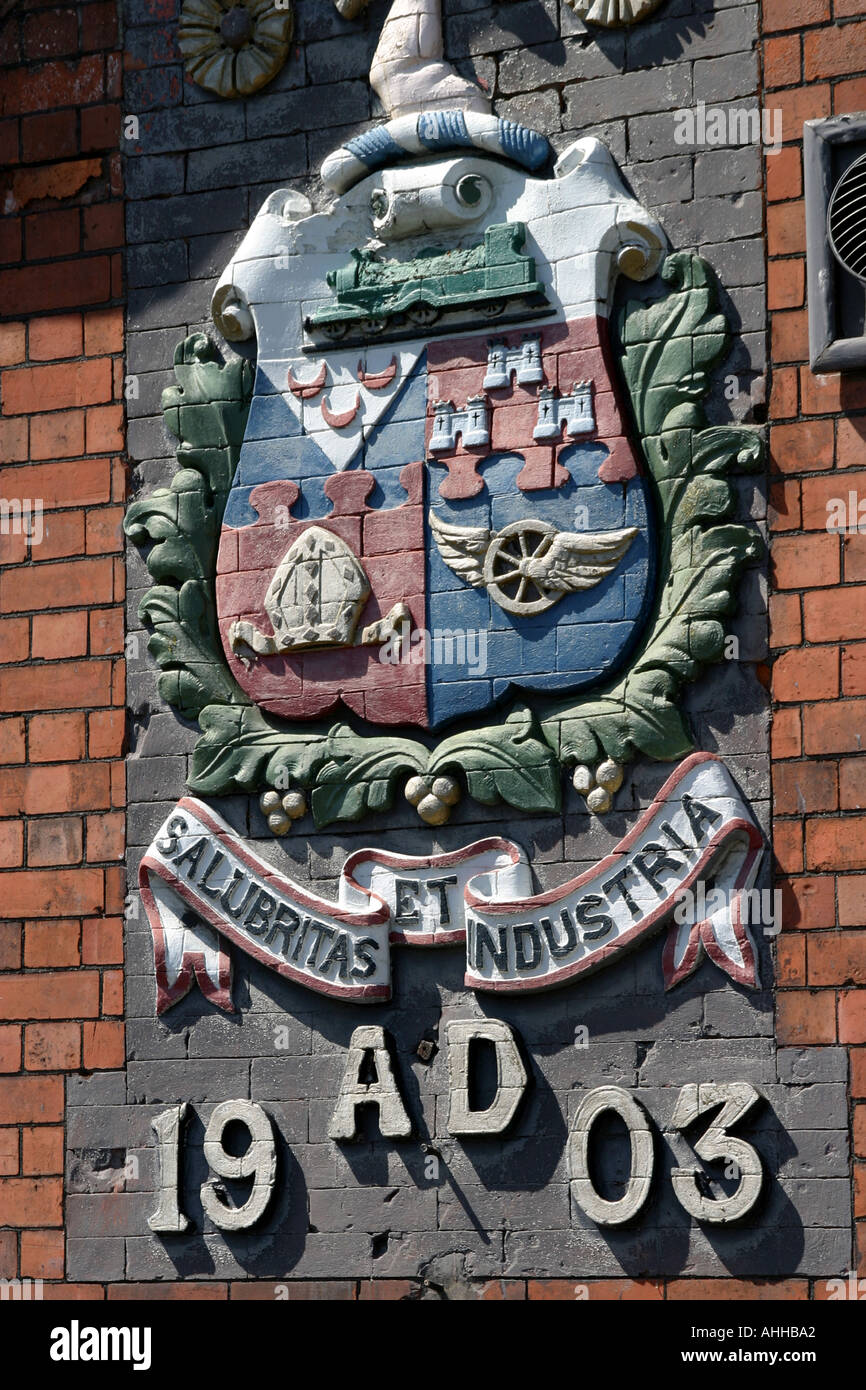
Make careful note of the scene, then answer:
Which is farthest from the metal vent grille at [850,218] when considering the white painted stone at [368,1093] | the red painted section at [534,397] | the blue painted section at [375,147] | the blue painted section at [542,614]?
the white painted stone at [368,1093]

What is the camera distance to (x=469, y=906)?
731cm

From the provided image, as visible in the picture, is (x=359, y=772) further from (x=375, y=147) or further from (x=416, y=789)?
(x=375, y=147)

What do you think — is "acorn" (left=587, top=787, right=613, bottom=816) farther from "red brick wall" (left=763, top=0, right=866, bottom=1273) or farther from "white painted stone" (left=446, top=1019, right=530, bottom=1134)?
"white painted stone" (left=446, top=1019, right=530, bottom=1134)

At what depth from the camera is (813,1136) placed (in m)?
6.82

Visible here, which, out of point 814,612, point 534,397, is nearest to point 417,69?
point 534,397

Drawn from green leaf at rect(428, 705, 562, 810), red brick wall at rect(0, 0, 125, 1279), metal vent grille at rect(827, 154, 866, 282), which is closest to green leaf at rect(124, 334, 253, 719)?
red brick wall at rect(0, 0, 125, 1279)

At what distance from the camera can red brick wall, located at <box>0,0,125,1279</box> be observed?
785 centimetres

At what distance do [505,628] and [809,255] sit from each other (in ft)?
4.89

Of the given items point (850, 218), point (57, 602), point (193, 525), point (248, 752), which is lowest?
point (248, 752)

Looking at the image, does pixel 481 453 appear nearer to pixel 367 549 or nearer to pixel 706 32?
pixel 367 549

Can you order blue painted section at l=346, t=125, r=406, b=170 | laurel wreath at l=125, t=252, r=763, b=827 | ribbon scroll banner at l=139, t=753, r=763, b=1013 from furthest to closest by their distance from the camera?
1. blue painted section at l=346, t=125, r=406, b=170
2. laurel wreath at l=125, t=252, r=763, b=827
3. ribbon scroll banner at l=139, t=753, r=763, b=1013

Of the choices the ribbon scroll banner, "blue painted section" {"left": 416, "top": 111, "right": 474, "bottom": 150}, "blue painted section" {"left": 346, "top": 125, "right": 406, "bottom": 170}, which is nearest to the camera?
the ribbon scroll banner

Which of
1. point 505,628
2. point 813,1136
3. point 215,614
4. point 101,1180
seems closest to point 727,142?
point 505,628

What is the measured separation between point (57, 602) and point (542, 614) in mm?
1832
